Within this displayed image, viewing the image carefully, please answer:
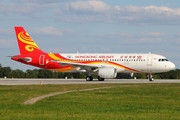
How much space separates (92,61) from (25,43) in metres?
11.7

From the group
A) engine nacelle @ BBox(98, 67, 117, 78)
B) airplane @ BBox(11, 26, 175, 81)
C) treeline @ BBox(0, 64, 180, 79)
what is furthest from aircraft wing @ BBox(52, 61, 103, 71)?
treeline @ BBox(0, 64, 180, 79)

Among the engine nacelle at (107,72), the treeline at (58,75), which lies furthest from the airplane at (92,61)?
the treeline at (58,75)

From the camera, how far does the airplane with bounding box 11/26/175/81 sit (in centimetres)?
6775

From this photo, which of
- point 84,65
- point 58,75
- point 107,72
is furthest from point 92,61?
point 58,75

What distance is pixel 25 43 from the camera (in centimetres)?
7519

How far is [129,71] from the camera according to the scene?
69.0m

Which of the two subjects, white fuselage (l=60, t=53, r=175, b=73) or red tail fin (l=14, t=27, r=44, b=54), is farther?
red tail fin (l=14, t=27, r=44, b=54)

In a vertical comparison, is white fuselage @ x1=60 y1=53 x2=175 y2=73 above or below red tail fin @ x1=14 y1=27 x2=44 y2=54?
below

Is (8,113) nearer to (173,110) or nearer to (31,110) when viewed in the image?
(31,110)

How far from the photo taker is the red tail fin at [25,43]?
245 ft

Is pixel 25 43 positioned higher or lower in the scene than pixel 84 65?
higher

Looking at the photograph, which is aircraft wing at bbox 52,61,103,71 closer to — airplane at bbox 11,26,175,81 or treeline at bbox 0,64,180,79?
airplane at bbox 11,26,175,81

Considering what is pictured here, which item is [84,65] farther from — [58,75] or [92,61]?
[58,75]

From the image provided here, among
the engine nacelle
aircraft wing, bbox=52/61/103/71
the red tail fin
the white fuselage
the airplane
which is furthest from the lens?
the red tail fin
